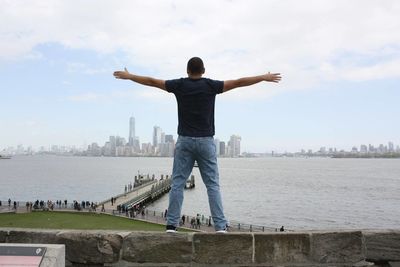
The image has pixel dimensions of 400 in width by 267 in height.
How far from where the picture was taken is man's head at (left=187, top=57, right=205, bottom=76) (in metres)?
5.57

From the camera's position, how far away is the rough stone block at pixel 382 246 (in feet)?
16.8

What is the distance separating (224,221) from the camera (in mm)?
5398

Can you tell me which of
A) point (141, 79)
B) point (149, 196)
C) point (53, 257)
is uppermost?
point (141, 79)

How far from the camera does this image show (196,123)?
18.1 feet

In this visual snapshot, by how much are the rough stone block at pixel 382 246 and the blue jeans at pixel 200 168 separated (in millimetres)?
1715

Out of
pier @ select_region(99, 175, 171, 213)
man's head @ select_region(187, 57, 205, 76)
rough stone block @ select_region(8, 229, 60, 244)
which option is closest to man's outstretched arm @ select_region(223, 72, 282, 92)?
man's head @ select_region(187, 57, 205, 76)

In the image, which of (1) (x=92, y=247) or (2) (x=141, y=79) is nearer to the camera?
(1) (x=92, y=247)

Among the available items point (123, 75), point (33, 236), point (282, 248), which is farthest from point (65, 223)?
point (282, 248)

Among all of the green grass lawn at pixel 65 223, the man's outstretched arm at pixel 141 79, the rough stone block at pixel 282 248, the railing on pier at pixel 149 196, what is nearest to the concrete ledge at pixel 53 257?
the rough stone block at pixel 282 248

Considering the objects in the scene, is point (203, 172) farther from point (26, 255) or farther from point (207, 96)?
point (26, 255)

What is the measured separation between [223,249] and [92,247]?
4.83ft

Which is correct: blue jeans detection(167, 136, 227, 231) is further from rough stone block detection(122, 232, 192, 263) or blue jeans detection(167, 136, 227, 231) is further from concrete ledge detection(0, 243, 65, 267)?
concrete ledge detection(0, 243, 65, 267)

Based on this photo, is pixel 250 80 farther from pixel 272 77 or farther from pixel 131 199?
pixel 131 199

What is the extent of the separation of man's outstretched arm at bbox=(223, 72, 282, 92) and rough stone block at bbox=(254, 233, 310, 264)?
1.85 meters
